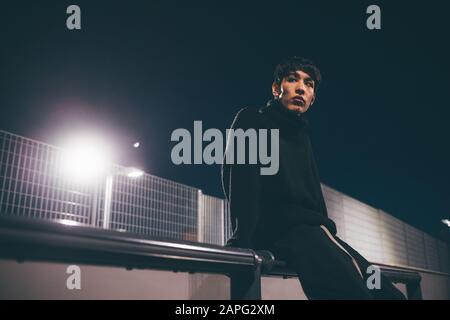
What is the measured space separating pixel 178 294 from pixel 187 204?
4734 millimetres

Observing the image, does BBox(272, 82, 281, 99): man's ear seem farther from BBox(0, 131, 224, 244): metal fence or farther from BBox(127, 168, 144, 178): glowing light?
BBox(127, 168, 144, 178): glowing light

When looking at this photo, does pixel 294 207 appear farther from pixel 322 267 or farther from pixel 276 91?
pixel 276 91

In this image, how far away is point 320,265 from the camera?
156cm

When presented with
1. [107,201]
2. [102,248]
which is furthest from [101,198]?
[102,248]

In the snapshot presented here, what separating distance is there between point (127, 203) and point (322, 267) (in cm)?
415

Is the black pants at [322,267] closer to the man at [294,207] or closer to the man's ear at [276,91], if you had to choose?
the man at [294,207]

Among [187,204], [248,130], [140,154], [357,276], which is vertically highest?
[140,154]

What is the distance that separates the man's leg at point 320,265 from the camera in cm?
149

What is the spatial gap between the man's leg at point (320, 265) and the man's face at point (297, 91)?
2.30 ft

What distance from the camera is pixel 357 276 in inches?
59.8

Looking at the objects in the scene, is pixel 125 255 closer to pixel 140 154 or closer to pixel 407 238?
pixel 140 154

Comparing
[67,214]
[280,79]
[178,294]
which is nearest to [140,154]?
[67,214]

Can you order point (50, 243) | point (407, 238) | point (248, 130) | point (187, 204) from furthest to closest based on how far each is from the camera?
1. point (407, 238)
2. point (187, 204)
3. point (248, 130)
4. point (50, 243)
